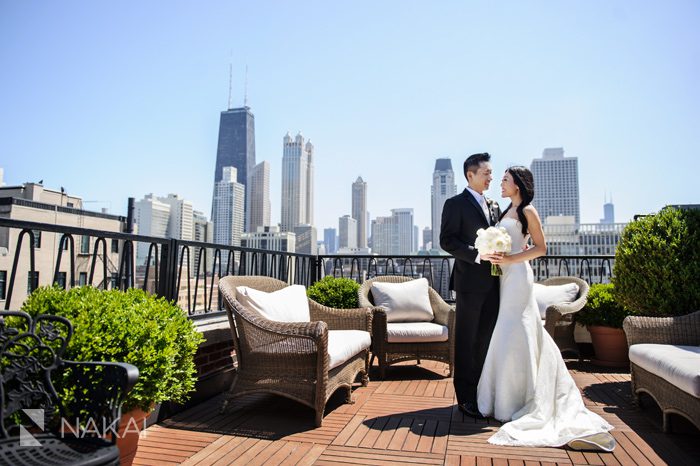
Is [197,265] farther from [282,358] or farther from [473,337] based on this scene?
[473,337]

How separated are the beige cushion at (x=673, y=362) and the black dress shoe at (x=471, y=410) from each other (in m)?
1.12

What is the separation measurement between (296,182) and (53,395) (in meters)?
138

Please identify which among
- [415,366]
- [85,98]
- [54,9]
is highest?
[85,98]

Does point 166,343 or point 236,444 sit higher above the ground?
point 166,343

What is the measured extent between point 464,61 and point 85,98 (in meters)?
23.7

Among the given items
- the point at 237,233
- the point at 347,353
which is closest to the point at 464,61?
the point at 347,353

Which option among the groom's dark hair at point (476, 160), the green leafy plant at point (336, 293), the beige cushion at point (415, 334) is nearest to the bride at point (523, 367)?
the groom's dark hair at point (476, 160)

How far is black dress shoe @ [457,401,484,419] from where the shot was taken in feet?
9.92

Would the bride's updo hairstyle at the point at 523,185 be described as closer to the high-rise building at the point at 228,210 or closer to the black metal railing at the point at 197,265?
the black metal railing at the point at 197,265

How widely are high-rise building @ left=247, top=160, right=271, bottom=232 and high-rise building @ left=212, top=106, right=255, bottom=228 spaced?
3940 mm

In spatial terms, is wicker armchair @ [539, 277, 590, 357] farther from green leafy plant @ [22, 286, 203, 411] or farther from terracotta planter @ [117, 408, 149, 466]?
terracotta planter @ [117, 408, 149, 466]

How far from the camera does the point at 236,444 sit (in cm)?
253

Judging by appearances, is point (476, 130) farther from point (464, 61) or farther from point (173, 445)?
point (173, 445)

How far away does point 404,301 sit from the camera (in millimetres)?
4691
